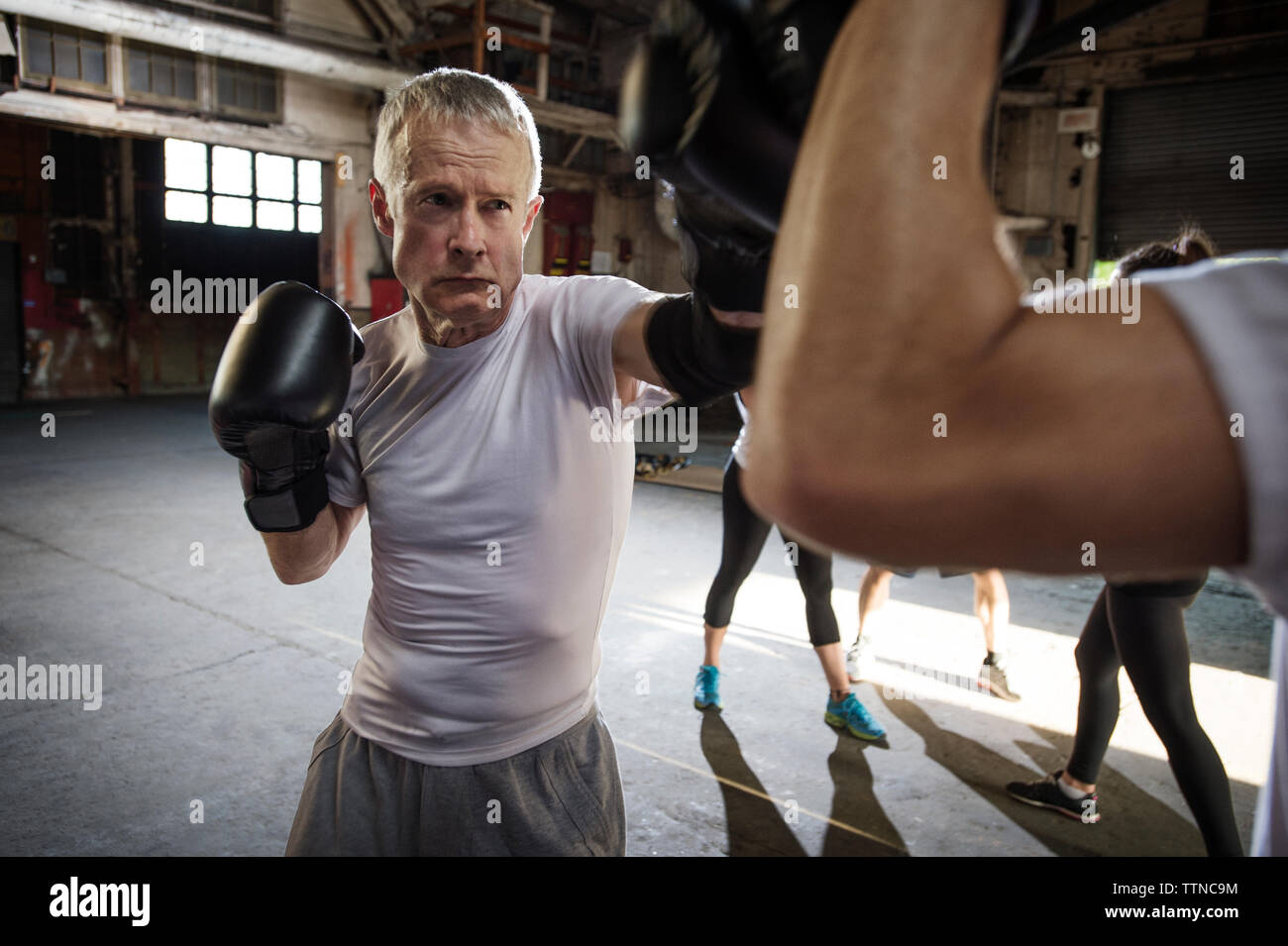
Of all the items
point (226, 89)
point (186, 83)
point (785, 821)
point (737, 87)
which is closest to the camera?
point (737, 87)

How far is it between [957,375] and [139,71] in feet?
40.8

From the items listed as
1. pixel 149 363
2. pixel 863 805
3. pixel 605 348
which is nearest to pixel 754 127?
pixel 605 348

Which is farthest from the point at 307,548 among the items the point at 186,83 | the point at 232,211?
the point at 232,211

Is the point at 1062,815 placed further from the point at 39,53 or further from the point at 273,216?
the point at 273,216

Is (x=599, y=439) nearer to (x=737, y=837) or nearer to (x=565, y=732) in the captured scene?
(x=565, y=732)

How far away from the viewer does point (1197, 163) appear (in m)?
10.2

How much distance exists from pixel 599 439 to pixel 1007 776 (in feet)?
7.59

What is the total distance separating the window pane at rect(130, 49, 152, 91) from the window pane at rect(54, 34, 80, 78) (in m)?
0.57

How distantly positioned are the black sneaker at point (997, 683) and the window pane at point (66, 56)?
36.2 feet

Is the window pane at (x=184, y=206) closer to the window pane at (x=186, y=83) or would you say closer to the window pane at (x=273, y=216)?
the window pane at (x=273, y=216)

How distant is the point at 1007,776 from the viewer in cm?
297

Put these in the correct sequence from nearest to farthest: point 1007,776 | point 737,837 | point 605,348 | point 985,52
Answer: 1. point 985,52
2. point 605,348
3. point 737,837
4. point 1007,776

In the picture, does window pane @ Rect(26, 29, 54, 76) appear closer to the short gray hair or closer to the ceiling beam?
the ceiling beam

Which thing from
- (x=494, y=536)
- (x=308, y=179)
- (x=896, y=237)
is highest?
(x=308, y=179)
